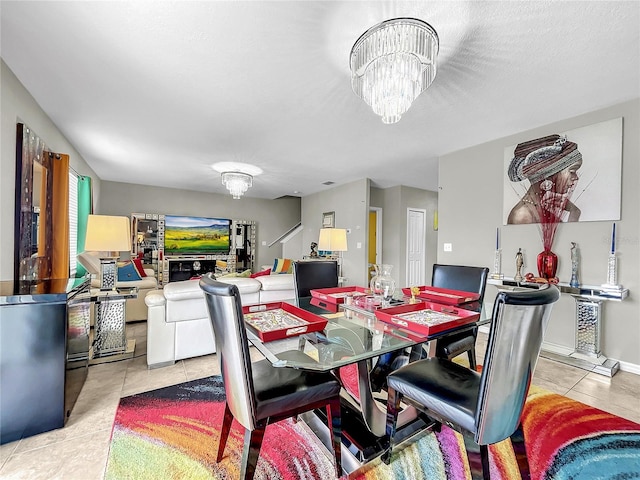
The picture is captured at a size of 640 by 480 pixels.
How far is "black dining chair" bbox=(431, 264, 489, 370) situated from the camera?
6.34ft

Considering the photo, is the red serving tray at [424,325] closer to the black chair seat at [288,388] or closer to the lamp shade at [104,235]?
the black chair seat at [288,388]

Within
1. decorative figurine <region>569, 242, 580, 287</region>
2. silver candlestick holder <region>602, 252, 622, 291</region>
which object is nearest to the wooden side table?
decorative figurine <region>569, 242, 580, 287</region>

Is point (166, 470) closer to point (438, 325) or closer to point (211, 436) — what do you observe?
point (211, 436)

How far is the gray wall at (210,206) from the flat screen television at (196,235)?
188 millimetres

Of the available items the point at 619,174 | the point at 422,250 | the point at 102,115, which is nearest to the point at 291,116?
the point at 102,115

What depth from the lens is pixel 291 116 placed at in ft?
9.55

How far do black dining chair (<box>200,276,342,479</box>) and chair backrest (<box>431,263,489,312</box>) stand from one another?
4.89 feet

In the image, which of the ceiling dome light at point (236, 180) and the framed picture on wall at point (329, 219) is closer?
the ceiling dome light at point (236, 180)

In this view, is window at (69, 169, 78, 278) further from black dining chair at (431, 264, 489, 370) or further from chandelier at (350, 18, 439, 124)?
black dining chair at (431, 264, 489, 370)

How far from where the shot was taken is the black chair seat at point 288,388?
3.92 ft

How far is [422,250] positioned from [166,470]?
617 cm

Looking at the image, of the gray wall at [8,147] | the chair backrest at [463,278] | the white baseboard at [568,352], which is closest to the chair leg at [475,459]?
the chair backrest at [463,278]

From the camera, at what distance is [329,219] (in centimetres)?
651

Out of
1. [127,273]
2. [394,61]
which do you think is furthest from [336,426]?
[127,273]
